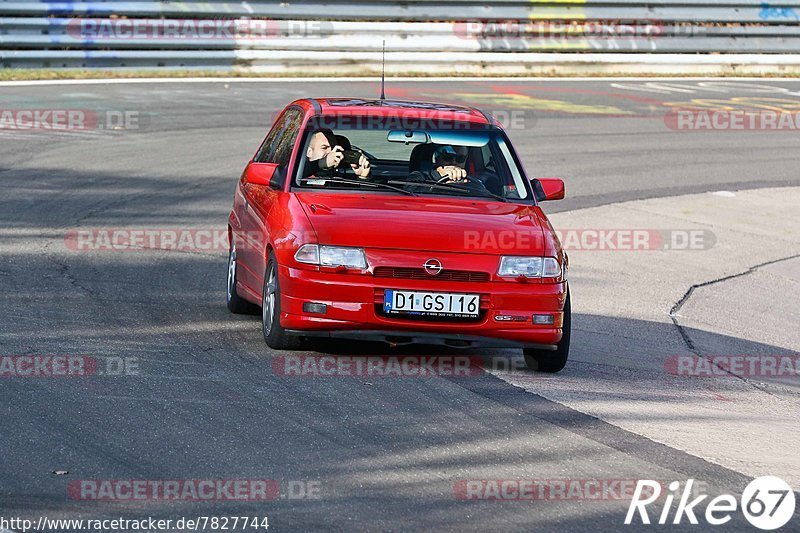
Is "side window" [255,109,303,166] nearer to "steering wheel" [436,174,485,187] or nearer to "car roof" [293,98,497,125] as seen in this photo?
"car roof" [293,98,497,125]

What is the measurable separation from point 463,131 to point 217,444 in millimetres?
3782

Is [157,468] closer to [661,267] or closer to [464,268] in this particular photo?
[464,268]

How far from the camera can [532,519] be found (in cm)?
563

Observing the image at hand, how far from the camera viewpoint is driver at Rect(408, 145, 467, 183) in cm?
930

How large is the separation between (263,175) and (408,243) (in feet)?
4.65

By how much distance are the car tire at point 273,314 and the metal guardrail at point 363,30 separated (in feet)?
57.5

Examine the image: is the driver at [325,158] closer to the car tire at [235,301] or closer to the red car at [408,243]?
the red car at [408,243]

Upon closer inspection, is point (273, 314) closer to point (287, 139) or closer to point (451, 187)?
point (451, 187)

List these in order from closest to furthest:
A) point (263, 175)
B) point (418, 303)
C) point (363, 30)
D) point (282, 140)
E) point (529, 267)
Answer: point (418, 303) < point (529, 267) < point (263, 175) < point (282, 140) < point (363, 30)

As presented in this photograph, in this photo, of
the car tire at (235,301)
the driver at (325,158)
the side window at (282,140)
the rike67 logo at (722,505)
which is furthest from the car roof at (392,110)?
the rike67 logo at (722,505)

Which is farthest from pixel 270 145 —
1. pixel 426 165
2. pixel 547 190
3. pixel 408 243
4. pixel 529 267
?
pixel 529 267

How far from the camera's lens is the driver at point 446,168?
30.5 feet

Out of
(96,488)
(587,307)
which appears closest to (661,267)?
(587,307)

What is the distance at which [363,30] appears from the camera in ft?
92.7
